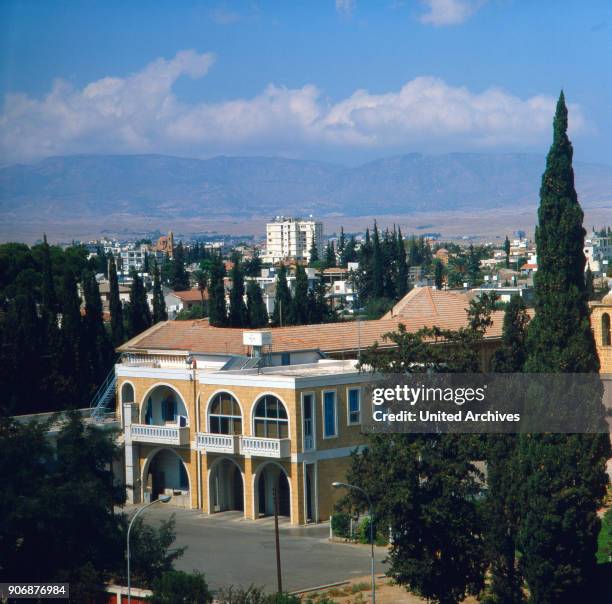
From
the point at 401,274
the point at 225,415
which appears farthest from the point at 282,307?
the point at 401,274

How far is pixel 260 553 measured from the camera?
110ft

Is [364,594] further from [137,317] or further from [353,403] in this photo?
[137,317]

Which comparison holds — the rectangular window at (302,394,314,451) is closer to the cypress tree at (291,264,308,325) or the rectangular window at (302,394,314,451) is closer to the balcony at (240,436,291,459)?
the balcony at (240,436,291,459)

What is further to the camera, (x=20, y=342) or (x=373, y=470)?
(x=20, y=342)

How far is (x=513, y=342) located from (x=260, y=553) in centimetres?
982

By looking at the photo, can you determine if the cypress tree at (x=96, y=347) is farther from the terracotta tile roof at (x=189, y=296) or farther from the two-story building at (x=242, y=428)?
the terracotta tile roof at (x=189, y=296)

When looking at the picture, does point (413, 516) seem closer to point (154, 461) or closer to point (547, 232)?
point (547, 232)

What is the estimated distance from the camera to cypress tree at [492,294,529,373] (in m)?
36.2

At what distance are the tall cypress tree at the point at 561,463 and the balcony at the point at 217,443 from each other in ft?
42.3

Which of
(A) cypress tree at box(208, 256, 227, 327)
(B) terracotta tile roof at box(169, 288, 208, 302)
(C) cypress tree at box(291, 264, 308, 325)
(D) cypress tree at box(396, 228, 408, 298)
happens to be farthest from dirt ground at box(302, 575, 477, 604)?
(B) terracotta tile roof at box(169, 288, 208, 302)

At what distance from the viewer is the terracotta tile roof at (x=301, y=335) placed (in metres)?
42.6

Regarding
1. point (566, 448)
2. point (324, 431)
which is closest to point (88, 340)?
point (324, 431)

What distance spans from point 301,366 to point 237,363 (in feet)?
6.55

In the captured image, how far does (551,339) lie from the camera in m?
27.0
